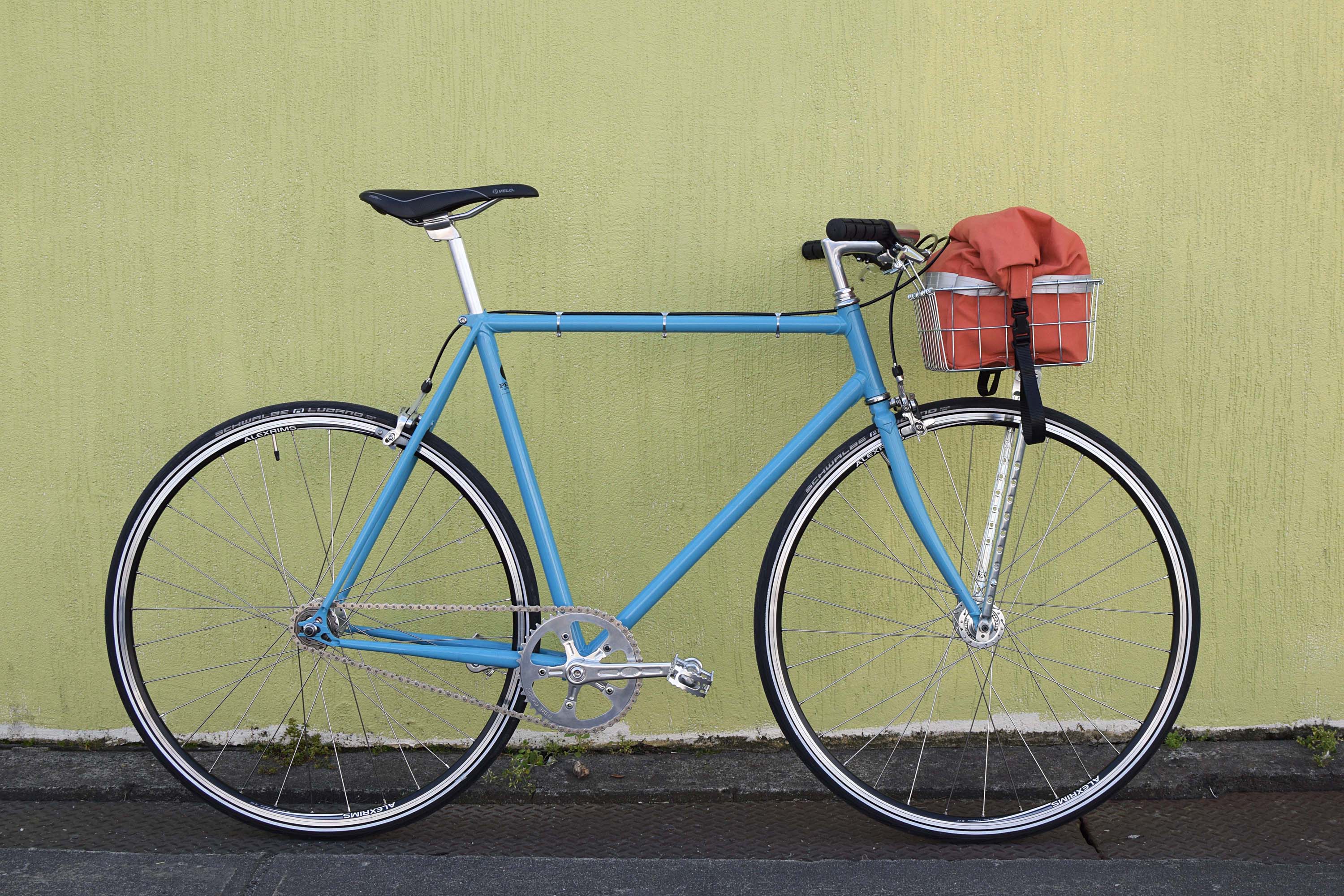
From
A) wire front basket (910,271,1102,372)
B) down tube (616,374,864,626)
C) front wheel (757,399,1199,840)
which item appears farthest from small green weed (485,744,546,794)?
wire front basket (910,271,1102,372)

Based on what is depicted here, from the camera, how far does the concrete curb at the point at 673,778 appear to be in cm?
283

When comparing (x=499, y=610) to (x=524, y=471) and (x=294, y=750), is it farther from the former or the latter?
(x=294, y=750)

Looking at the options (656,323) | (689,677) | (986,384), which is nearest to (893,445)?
(986,384)

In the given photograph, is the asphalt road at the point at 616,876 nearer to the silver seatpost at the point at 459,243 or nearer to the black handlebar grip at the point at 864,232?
the silver seatpost at the point at 459,243

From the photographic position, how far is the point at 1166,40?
9.23 ft

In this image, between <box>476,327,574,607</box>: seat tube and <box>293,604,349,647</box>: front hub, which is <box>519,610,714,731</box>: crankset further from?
<box>293,604,349,647</box>: front hub

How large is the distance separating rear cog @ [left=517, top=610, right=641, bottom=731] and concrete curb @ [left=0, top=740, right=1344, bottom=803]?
0.50 meters

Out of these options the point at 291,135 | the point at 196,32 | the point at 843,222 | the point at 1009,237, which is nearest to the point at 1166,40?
the point at 1009,237

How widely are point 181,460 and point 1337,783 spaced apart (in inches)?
128

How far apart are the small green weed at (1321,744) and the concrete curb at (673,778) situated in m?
0.02

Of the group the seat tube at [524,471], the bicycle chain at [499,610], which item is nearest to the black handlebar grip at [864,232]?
the seat tube at [524,471]

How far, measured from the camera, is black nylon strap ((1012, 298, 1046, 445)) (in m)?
2.25

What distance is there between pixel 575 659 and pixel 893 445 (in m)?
0.94

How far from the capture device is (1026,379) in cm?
229
